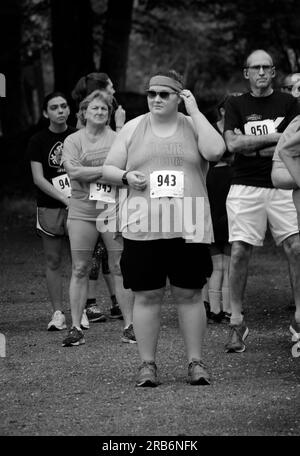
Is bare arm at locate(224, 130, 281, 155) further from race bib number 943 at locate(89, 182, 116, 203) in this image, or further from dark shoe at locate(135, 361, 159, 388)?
dark shoe at locate(135, 361, 159, 388)

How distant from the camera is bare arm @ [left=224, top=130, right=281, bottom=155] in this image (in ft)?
30.9

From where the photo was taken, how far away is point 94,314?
1137 centimetres

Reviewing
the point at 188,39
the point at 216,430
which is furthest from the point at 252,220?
the point at 188,39

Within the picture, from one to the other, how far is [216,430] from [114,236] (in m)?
3.68

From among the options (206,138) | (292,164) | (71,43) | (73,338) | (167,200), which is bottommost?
(73,338)

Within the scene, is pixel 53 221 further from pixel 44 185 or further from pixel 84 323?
pixel 84 323

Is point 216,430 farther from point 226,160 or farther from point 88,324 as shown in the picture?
point 226,160

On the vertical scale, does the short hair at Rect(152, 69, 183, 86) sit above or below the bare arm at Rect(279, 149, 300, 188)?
above

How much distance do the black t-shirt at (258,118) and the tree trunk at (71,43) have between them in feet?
44.9

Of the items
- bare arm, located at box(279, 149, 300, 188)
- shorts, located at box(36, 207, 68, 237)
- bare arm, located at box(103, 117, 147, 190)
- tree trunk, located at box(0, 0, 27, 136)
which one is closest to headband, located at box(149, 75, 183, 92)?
bare arm, located at box(103, 117, 147, 190)

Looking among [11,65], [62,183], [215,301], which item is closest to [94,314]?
[215,301]

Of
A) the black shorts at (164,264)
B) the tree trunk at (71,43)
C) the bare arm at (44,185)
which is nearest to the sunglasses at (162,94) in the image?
the black shorts at (164,264)

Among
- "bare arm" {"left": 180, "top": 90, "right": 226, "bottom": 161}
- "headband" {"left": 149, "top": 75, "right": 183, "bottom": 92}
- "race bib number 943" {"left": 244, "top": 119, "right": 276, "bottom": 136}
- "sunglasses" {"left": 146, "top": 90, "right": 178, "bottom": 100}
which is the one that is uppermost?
"headband" {"left": 149, "top": 75, "right": 183, "bottom": 92}

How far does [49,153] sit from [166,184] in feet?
10.2
